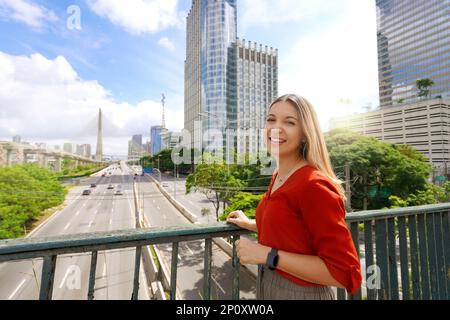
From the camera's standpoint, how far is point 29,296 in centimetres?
1203

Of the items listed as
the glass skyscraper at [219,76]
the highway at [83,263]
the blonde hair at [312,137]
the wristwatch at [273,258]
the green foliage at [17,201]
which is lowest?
the highway at [83,263]

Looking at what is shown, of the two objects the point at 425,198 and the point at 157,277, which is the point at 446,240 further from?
the point at 425,198

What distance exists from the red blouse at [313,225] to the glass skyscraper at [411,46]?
69.0 metres

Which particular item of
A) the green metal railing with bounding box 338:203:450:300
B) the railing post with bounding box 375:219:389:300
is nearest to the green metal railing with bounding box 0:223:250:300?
the green metal railing with bounding box 338:203:450:300

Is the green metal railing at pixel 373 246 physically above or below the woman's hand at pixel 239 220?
below

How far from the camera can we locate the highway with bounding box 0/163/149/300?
11.1 metres

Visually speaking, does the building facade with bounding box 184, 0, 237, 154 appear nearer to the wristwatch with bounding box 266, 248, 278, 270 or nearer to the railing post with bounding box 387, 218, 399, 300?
the railing post with bounding box 387, 218, 399, 300

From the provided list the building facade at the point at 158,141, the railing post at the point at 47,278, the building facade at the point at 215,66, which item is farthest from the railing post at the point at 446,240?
the building facade at the point at 158,141

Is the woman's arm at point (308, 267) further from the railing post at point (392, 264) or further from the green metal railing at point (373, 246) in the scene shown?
the railing post at point (392, 264)

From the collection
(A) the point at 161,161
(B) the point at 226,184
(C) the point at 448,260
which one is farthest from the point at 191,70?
(C) the point at 448,260

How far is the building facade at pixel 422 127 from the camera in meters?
44.7

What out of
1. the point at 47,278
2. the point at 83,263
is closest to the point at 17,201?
the point at 83,263
